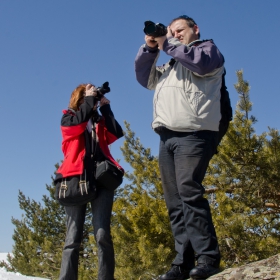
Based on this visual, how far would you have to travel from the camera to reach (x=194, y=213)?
2.07 m

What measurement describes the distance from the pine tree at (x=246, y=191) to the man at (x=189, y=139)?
344 cm

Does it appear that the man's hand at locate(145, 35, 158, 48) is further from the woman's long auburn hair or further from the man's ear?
the woman's long auburn hair

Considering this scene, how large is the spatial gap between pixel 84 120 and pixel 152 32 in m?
0.83

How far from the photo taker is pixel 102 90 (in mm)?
2961

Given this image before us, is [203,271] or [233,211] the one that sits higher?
[233,211]

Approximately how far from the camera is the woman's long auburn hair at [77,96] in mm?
2911

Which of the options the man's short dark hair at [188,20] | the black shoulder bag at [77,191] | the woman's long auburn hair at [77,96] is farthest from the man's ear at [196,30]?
the black shoulder bag at [77,191]

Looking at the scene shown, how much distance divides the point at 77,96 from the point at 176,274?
1604 mm

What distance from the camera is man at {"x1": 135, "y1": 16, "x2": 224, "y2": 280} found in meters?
2.06

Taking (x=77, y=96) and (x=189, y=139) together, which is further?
(x=77, y=96)

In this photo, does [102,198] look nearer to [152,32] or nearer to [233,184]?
[152,32]

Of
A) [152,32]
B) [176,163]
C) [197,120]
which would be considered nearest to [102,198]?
[176,163]

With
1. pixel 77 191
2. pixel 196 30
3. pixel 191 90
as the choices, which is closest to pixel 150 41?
pixel 196 30

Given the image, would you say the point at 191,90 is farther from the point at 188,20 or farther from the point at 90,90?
the point at 90,90
